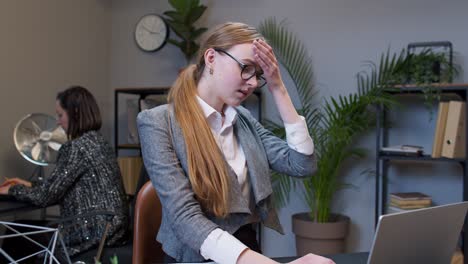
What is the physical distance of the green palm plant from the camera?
3.04 meters

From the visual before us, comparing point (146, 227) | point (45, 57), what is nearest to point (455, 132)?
point (146, 227)

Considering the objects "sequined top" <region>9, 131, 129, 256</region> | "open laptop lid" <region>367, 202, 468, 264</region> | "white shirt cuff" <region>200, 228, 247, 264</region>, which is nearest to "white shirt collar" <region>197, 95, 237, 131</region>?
"white shirt cuff" <region>200, 228, 247, 264</region>

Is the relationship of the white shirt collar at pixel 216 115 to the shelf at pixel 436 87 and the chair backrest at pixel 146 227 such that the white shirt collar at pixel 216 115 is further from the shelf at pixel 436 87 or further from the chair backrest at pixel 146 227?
the shelf at pixel 436 87

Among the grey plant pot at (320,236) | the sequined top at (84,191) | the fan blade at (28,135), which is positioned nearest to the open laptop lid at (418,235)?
the sequined top at (84,191)

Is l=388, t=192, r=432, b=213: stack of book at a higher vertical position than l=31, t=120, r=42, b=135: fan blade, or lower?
lower

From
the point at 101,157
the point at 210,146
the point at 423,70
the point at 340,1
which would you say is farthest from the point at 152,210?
the point at 340,1

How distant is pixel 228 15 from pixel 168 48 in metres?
0.58

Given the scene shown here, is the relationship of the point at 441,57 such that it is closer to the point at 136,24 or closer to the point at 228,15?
the point at 228,15

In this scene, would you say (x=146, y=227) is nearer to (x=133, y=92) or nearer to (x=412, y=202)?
(x=412, y=202)

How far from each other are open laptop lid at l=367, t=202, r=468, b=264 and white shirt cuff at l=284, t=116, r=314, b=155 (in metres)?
0.43

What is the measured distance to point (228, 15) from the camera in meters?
3.78

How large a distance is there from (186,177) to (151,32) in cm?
296

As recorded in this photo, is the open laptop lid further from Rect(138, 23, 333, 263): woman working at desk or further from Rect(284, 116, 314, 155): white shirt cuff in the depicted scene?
Rect(284, 116, 314, 155): white shirt cuff

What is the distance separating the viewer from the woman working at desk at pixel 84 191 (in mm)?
2406
